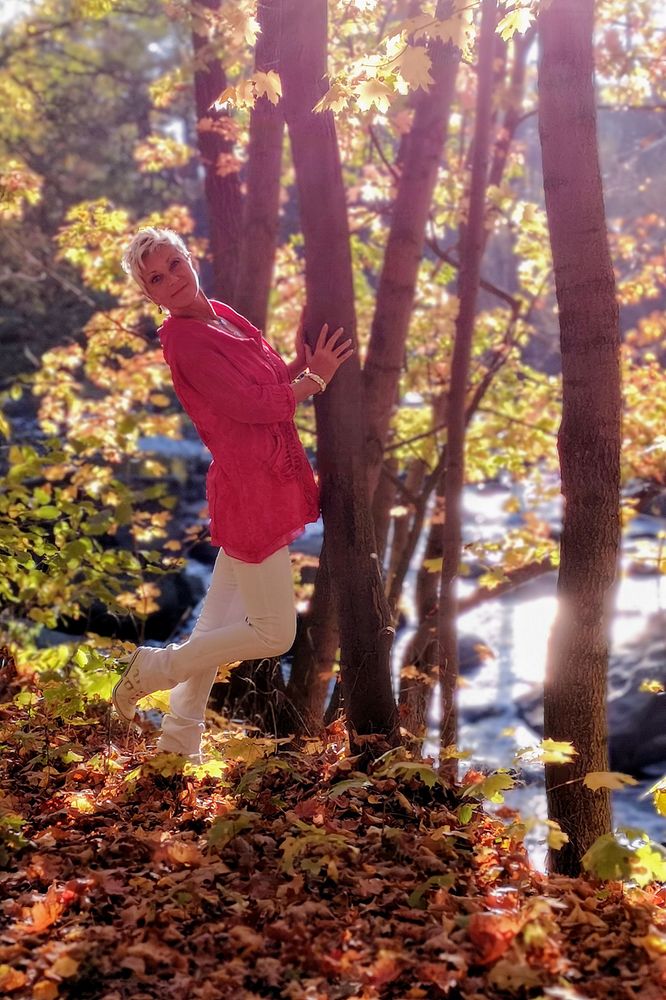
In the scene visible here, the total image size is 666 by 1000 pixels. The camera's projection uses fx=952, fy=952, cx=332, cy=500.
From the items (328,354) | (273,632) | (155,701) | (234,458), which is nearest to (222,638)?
(273,632)

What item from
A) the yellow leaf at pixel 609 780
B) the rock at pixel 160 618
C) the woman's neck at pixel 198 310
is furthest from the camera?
the rock at pixel 160 618

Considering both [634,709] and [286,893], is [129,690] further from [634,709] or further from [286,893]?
[634,709]

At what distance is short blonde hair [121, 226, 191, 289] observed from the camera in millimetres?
3469

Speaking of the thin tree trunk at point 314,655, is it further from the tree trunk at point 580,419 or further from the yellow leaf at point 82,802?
the tree trunk at point 580,419

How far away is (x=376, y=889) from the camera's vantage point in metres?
3.06

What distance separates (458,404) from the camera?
5355mm

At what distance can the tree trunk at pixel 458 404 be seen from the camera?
17.1 feet

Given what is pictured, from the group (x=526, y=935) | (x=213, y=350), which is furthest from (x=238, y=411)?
(x=526, y=935)

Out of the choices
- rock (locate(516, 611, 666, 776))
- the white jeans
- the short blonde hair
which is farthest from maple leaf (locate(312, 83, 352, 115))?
rock (locate(516, 611, 666, 776))

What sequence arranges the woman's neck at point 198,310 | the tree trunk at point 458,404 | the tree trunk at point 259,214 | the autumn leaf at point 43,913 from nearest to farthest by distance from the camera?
the autumn leaf at point 43,913 → the woman's neck at point 198,310 → the tree trunk at point 458,404 → the tree trunk at point 259,214

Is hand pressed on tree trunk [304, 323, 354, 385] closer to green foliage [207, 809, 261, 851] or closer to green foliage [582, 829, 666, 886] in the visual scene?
green foliage [207, 809, 261, 851]

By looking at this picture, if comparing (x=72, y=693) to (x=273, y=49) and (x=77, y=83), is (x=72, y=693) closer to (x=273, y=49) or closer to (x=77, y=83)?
(x=273, y=49)

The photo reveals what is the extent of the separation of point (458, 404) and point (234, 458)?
2091 millimetres

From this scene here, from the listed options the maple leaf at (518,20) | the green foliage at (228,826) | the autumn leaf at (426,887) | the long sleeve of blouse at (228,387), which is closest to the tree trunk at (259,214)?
the long sleeve of blouse at (228,387)
